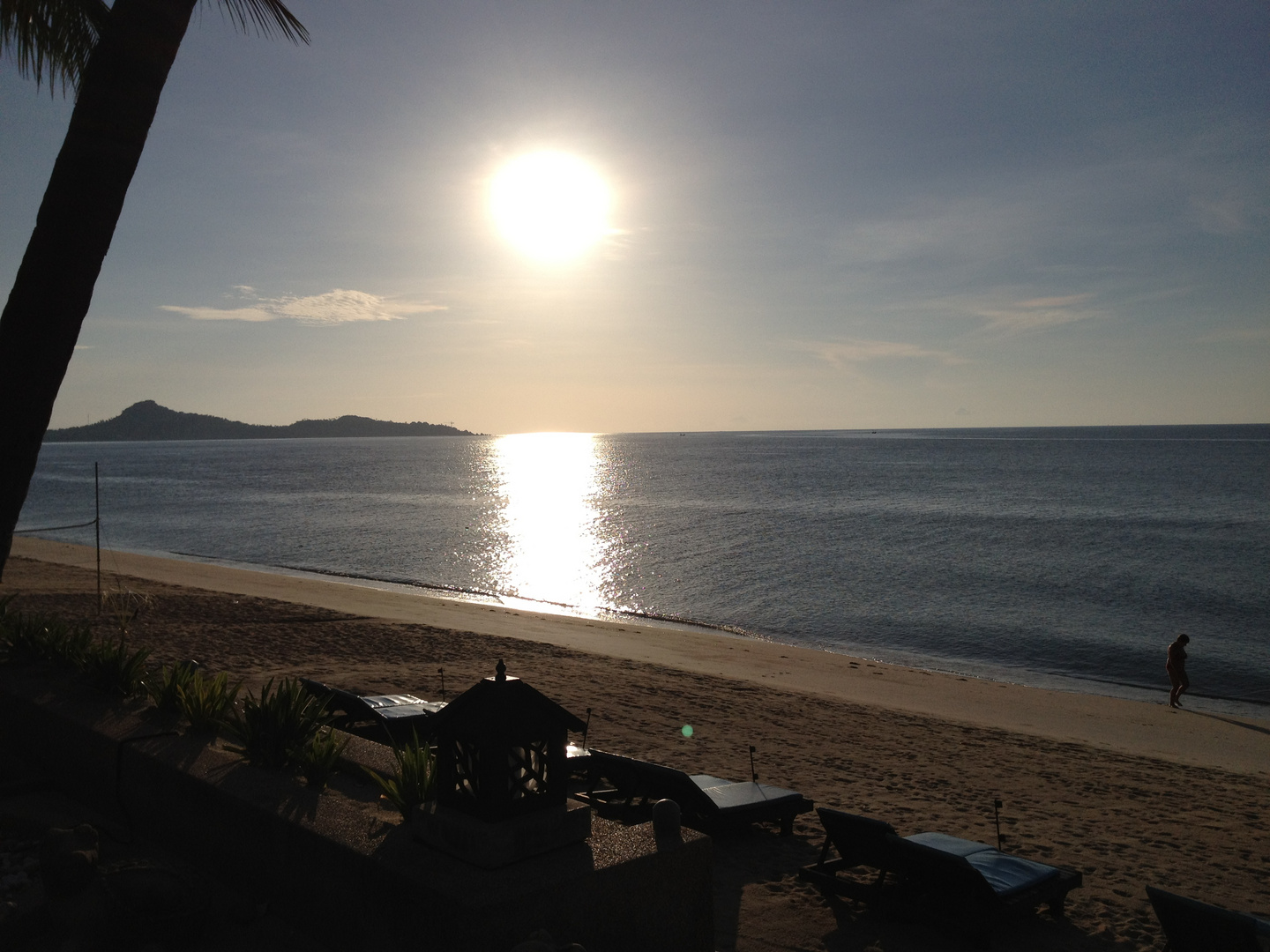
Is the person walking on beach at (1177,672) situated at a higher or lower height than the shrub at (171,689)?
lower

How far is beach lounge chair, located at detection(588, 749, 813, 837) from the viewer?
277 inches

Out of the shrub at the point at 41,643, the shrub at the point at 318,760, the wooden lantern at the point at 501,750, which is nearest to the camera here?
the wooden lantern at the point at 501,750

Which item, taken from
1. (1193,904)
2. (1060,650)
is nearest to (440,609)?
(1060,650)

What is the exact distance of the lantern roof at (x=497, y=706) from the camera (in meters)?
4.00

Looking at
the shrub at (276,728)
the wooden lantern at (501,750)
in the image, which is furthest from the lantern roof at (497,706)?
the shrub at (276,728)

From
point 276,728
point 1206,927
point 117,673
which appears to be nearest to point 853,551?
point 1206,927

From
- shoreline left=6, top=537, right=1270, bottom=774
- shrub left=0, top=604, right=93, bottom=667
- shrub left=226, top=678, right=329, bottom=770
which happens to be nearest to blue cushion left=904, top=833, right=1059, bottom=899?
shrub left=226, top=678, right=329, bottom=770

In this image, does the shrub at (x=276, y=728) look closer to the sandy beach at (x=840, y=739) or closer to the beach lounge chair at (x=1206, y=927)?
the sandy beach at (x=840, y=739)

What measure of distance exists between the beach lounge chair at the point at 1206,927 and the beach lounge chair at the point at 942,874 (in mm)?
808

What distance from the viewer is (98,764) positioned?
5.66m

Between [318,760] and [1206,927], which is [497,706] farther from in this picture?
[1206,927]

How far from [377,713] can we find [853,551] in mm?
38357

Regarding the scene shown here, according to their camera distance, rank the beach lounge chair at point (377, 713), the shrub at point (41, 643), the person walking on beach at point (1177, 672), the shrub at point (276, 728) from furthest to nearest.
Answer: the person walking on beach at point (1177, 672)
the beach lounge chair at point (377, 713)
the shrub at point (41, 643)
the shrub at point (276, 728)

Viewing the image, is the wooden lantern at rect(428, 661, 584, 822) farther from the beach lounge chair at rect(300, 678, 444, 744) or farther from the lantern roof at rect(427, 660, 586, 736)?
the beach lounge chair at rect(300, 678, 444, 744)
